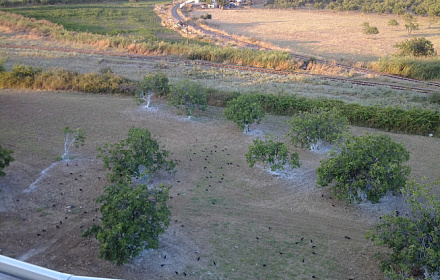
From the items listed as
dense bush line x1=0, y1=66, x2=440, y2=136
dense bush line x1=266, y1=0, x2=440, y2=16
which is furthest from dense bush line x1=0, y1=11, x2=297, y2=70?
dense bush line x1=266, y1=0, x2=440, y2=16

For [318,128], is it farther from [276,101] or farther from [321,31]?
[321,31]

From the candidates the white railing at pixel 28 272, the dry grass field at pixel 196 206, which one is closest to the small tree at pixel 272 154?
the dry grass field at pixel 196 206

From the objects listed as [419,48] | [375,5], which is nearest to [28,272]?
[419,48]

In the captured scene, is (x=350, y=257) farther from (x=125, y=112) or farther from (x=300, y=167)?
(x=125, y=112)

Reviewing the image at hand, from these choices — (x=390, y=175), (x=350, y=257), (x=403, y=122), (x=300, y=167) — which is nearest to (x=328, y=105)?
(x=403, y=122)

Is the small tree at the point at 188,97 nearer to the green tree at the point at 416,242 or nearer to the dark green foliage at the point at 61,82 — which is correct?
the dark green foliage at the point at 61,82

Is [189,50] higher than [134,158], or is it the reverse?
[189,50]
